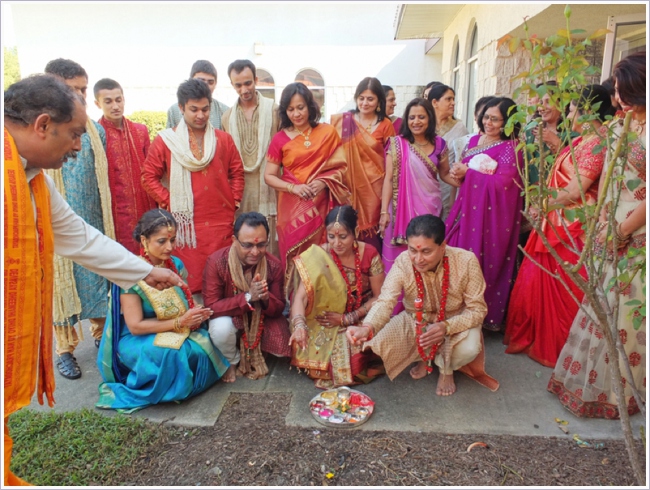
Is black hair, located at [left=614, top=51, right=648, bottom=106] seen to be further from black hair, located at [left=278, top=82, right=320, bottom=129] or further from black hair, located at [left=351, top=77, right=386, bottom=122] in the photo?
black hair, located at [left=278, top=82, right=320, bottom=129]

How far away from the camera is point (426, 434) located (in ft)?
8.36

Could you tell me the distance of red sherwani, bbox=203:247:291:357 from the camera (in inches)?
125

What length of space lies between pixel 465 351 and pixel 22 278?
2.37m

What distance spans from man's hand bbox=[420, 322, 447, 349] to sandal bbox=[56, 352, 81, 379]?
2363 mm

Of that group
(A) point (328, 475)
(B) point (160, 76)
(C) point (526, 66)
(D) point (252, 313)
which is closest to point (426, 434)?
(A) point (328, 475)

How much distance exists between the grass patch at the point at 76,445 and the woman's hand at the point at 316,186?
195cm

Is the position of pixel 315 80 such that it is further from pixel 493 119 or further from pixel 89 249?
pixel 89 249

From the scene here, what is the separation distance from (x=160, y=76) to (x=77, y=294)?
12.3 meters

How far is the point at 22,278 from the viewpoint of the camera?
169 cm

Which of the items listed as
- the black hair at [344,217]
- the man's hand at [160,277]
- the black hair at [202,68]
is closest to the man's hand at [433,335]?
the black hair at [344,217]

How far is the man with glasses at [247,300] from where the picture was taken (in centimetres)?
310

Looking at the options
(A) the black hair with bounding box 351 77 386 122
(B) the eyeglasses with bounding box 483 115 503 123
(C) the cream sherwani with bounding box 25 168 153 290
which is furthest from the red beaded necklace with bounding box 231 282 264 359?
(B) the eyeglasses with bounding box 483 115 503 123

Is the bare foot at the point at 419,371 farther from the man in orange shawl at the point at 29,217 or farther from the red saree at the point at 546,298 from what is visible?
the man in orange shawl at the point at 29,217

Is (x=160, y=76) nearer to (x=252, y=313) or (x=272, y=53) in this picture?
(x=272, y=53)
